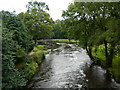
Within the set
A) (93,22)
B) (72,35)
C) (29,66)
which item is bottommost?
(29,66)

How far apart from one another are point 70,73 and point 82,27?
5.36 m

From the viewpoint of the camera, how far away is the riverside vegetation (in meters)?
6.97

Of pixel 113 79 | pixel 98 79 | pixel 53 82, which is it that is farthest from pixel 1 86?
pixel 113 79

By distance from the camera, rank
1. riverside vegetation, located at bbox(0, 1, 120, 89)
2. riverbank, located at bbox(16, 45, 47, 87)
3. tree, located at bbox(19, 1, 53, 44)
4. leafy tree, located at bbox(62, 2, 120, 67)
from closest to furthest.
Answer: riverside vegetation, located at bbox(0, 1, 120, 89), leafy tree, located at bbox(62, 2, 120, 67), riverbank, located at bbox(16, 45, 47, 87), tree, located at bbox(19, 1, 53, 44)

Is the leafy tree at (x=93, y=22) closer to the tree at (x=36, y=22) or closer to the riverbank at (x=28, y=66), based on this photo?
the riverbank at (x=28, y=66)

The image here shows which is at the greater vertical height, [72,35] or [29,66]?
[72,35]

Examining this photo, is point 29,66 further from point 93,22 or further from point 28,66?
point 93,22

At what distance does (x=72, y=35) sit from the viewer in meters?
15.2

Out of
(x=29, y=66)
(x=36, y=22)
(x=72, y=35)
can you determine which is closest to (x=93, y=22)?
(x=72, y=35)

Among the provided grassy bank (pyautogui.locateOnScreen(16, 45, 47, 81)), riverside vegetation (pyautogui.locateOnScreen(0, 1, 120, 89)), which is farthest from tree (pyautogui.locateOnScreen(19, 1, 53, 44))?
grassy bank (pyautogui.locateOnScreen(16, 45, 47, 81))

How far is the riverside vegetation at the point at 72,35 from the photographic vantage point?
6.97 metres

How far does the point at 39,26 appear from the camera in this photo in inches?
1056

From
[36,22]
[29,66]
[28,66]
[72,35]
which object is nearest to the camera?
[28,66]

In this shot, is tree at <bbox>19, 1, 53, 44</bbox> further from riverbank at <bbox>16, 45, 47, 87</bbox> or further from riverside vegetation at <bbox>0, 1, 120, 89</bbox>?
riverbank at <bbox>16, 45, 47, 87</bbox>
